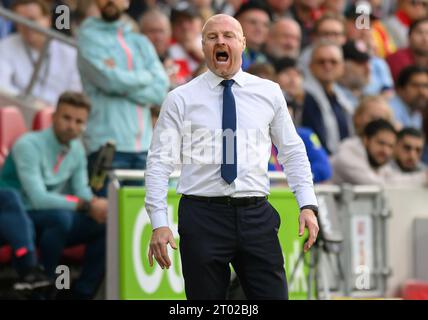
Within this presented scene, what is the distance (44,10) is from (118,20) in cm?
246

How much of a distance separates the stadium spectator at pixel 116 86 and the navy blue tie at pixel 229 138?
169 inches

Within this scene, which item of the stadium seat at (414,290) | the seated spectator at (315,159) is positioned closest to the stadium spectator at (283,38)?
the seated spectator at (315,159)

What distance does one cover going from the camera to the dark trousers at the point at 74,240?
1026 cm

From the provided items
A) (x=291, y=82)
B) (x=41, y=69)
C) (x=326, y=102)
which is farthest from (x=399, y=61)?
(x=41, y=69)

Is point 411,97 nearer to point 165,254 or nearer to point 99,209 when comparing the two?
point 99,209

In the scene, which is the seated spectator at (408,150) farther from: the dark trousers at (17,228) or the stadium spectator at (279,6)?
the dark trousers at (17,228)

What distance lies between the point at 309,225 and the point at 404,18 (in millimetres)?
11299

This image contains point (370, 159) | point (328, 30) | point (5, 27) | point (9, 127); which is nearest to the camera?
point (9, 127)

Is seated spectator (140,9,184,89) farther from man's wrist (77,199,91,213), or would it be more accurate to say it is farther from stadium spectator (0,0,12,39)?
man's wrist (77,199,91,213)

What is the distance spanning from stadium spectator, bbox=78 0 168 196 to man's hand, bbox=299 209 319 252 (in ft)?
14.5

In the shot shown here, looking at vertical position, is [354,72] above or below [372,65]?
below

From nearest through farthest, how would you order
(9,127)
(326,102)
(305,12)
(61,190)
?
(61,190) < (9,127) < (326,102) < (305,12)

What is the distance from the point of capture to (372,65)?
49.5ft

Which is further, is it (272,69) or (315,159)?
(272,69)
